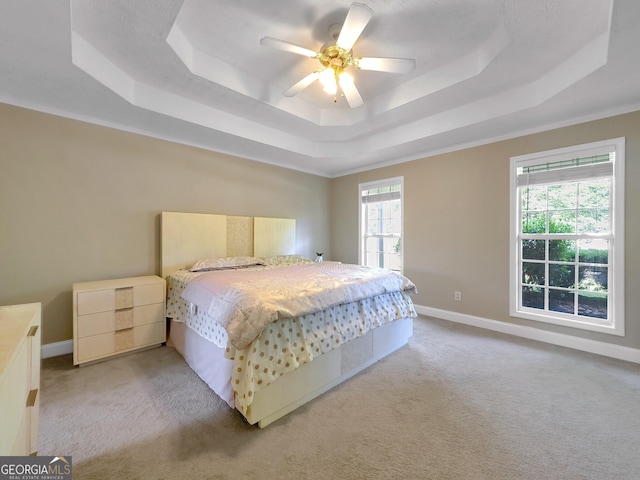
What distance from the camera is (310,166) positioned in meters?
4.62

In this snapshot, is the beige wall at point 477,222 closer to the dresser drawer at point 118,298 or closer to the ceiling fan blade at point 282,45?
the ceiling fan blade at point 282,45

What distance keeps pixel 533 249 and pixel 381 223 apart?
211 centimetres

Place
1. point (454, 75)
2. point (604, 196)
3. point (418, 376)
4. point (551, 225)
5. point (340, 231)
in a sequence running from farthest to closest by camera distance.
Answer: point (340, 231)
point (551, 225)
point (604, 196)
point (454, 75)
point (418, 376)

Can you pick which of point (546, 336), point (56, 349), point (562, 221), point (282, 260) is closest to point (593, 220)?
point (562, 221)

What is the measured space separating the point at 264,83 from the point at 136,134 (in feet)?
5.23

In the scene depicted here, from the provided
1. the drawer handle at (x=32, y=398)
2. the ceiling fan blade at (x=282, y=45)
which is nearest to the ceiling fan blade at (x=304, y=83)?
the ceiling fan blade at (x=282, y=45)

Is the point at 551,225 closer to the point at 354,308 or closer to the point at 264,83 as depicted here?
the point at 354,308

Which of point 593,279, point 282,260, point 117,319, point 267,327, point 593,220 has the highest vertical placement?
point 593,220

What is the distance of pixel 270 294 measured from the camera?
183cm

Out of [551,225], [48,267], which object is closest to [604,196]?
[551,225]

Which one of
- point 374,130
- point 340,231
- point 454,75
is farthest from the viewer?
point 340,231

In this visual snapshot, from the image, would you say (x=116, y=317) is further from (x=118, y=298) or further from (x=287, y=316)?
(x=287, y=316)

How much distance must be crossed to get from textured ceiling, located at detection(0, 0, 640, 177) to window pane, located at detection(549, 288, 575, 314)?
1.86m

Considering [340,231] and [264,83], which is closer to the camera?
[264,83]
